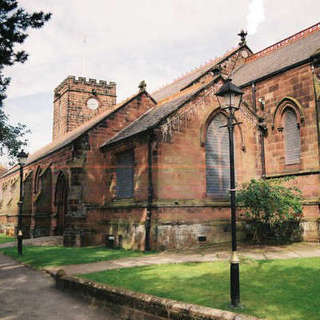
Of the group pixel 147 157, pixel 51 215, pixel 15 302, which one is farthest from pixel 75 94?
pixel 15 302

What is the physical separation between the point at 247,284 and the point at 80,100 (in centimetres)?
3324

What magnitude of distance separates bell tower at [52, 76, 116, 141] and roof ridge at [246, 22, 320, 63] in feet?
60.4

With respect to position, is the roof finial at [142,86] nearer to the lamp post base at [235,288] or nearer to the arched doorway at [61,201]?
the arched doorway at [61,201]

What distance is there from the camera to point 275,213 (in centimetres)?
1373

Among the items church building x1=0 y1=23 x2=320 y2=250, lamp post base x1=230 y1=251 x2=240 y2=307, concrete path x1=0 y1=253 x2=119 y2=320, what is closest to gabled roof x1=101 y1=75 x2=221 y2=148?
church building x1=0 y1=23 x2=320 y2=250

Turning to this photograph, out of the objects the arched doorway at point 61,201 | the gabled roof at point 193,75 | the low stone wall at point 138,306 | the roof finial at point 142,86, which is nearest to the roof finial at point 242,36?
the gabled roof at point 193,75

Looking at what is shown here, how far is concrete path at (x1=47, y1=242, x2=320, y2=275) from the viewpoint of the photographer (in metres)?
10.7

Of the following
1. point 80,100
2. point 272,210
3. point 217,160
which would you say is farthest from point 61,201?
point 80,100

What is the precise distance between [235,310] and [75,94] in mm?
34588

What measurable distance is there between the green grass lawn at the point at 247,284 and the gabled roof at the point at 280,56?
1110 cm

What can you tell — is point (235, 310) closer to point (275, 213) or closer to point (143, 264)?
point (143, 264)

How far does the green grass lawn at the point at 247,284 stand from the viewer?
5.83 meters

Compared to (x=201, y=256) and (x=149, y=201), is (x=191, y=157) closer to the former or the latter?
(x=149, y=201)

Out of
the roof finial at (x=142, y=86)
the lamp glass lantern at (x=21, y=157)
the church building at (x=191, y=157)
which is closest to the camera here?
the church building at (x=191, y=157)
